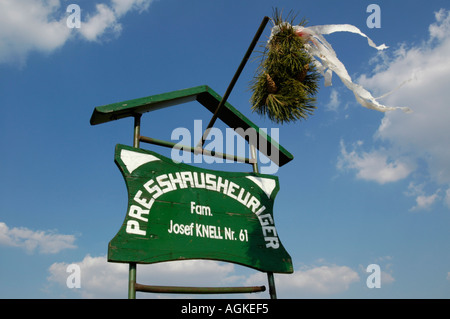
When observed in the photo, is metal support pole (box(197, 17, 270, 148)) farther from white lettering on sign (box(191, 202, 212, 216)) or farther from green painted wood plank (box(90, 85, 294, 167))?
white lettering on sign (box(191, 202, 212, 216))

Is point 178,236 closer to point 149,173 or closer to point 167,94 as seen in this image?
Result: point 149,173

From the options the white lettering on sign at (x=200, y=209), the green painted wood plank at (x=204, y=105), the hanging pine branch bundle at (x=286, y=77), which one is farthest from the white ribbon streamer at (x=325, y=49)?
the white lettering on sign at (x=200, y=209)

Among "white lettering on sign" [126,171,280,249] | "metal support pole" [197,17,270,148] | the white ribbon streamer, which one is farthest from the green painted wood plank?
the white ribbon streamer

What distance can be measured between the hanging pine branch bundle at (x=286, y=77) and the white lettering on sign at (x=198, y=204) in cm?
132

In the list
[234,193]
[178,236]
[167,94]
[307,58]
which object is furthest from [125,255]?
[307,58]

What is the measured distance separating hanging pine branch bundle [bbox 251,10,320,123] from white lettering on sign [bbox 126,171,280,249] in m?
1.32

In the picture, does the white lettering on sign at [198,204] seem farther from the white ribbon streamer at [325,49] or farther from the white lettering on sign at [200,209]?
the white ribbon streamer at [325,49]

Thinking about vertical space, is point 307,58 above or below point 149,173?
above

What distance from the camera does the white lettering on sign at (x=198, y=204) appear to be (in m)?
4.95

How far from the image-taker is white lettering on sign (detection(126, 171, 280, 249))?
4.95 meters

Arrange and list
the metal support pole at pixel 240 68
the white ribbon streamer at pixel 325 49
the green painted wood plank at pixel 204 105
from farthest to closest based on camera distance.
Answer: the green painted wood plank at pixel 204 105
the white ribbon streamer at pixel 325 49
the metal support pole at pixel 240 68
